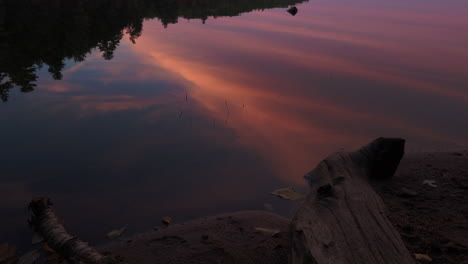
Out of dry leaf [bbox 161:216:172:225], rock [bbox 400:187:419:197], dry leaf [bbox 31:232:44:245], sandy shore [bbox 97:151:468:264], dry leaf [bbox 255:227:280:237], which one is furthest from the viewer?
dry leaf [bbox 161:216:172:225]

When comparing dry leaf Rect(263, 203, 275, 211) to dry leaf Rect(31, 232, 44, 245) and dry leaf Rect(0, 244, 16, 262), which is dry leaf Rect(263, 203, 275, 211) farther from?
dry leaf Rect(0, 244, 16, 262)

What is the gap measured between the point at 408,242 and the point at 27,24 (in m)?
17.6

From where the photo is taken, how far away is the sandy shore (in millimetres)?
3660

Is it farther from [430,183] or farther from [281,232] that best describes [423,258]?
[430,183]

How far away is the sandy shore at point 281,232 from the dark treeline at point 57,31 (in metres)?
7.59

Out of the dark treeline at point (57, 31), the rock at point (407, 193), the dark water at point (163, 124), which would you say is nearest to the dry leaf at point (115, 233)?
the dark water at point (163, 124)

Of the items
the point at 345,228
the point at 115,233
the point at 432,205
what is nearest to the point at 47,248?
the point at 115,233

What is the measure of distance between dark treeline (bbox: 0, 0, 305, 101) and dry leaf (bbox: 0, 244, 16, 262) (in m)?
6.52

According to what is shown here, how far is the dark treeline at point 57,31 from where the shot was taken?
37.8 feet

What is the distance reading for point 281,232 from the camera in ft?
15.0

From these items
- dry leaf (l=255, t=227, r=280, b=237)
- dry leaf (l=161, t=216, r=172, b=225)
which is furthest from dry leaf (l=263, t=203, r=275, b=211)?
dry leaf (l=161, t=216, r=172, b=225)

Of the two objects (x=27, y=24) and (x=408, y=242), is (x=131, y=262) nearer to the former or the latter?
(x=408, y=242)

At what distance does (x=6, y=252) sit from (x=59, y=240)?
74cm

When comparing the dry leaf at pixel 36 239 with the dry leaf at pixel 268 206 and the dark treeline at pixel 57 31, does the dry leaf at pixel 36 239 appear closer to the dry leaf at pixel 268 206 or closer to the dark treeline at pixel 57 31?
the dry leaf at pixel 268 206
